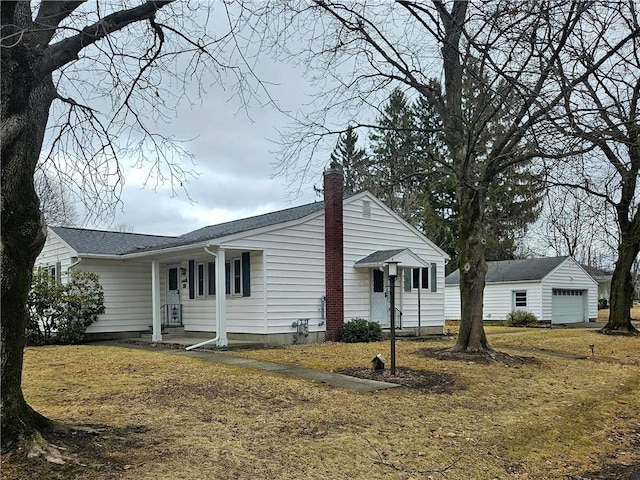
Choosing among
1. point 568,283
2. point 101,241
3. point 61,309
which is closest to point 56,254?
point 101,241

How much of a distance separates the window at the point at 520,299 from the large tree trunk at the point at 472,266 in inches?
728

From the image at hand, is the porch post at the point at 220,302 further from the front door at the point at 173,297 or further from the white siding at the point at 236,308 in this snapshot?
the front door at the point at 173,297

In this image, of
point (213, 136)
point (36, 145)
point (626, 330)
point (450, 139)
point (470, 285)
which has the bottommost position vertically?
point (626, 330)

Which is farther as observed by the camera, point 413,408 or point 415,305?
point 415,305

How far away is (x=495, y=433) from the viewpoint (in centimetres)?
674

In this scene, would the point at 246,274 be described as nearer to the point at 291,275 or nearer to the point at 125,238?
the point at 291,275

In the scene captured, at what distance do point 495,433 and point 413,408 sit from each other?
4.39 ft

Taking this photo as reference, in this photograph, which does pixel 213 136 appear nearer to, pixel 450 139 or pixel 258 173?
pixel 258 173

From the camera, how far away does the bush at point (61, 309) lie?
16609 millimetres

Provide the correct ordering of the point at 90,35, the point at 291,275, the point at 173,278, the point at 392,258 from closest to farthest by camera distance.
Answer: the point at 90,35
the point at 291,275
the point at 392,258
the point at 173,278

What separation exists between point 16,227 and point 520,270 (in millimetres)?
31062

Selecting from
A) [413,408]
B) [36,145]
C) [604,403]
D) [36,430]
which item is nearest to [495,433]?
[413,408]

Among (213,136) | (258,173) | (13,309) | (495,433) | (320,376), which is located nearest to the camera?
(13,309)

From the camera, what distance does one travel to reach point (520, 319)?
29719 mm
